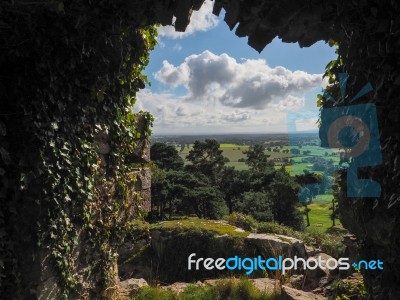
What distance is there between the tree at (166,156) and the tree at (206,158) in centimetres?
146

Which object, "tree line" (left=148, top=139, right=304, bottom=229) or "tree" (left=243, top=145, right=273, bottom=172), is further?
"tree" (left=243, top=145, right=273, bottom=172)

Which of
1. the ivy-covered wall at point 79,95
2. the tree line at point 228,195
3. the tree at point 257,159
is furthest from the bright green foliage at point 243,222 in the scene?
the tree at point 257,159

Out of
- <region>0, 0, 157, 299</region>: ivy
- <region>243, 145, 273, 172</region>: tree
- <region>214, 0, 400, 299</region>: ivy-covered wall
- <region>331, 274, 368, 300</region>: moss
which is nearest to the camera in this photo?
<region>214, 0, 400, 299</region>: ivy-covered wall

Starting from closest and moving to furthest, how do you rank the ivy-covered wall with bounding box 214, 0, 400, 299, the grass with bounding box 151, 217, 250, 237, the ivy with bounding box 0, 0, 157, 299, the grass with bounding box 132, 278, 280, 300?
the ivy-covered wall with bounding box 214, 0, 400, 299 < the ivy with bounding box 0, 0, 157, 299 < the grass with bounding box 132, 278, 280, 300 < the grass with bounding box 151, 217, 250, 237

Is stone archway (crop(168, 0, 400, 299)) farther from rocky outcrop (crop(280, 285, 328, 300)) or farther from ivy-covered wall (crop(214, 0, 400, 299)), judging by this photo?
rocky outcrop (crop(280, 285, 328, 300))

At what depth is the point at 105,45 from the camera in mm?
3111

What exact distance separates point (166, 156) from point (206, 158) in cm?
461

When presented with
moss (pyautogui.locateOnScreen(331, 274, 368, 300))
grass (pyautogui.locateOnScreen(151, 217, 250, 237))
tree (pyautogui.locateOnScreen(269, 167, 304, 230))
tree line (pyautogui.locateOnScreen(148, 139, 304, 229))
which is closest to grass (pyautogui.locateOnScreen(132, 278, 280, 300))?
moss (pyautogui.locateOnScreen(331, 274, 368, 300))

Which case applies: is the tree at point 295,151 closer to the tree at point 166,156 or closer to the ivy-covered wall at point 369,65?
the ivy-covered wall at point 369,65

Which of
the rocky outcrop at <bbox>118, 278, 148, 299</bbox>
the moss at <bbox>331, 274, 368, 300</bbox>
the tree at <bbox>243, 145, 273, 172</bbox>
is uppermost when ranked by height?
the moss at <bbox>331, 274, 368, 300</bbox>

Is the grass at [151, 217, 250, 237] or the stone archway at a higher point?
the stone archway

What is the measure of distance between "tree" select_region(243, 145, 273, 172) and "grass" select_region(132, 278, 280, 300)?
3362cm

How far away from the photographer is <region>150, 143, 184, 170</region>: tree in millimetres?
37062

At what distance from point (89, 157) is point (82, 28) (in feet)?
4.11
